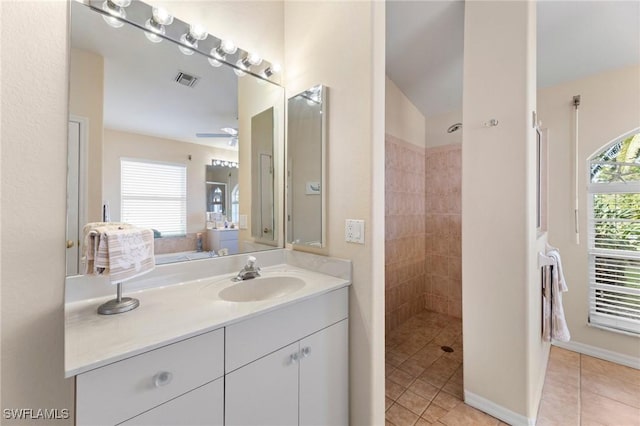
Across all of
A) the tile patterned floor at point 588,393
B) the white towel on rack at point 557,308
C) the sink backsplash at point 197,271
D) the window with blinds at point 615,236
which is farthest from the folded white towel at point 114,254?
the window with blinds at point 615,236

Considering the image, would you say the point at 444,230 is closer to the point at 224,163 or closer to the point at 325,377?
the point at 325,377

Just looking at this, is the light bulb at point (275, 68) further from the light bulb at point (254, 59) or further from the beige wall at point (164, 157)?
the beige wall at point (164, 157)

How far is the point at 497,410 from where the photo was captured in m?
1.60

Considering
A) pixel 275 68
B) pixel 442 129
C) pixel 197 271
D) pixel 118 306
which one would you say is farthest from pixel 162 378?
pixel 442 129

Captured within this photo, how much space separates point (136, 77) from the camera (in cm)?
119

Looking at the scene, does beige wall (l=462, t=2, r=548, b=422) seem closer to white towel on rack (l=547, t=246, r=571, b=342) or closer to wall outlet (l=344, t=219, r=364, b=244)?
white towel on rack (l=547, t=246, r=571, b=342)

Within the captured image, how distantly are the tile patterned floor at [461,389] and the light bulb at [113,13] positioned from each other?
253 cm

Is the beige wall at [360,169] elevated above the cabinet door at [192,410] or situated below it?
above

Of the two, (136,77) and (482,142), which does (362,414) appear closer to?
(482,142)

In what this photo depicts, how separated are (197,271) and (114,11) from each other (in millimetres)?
1206

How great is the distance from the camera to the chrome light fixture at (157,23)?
1.17 m

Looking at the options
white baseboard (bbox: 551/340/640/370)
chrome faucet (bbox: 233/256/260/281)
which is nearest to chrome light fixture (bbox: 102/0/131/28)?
chrome faucet (bbox: 233/256/260/281)

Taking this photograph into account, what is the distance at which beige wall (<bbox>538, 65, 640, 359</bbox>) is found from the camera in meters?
2.12

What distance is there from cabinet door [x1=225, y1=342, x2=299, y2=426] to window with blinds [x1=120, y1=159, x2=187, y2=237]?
0.77 m
